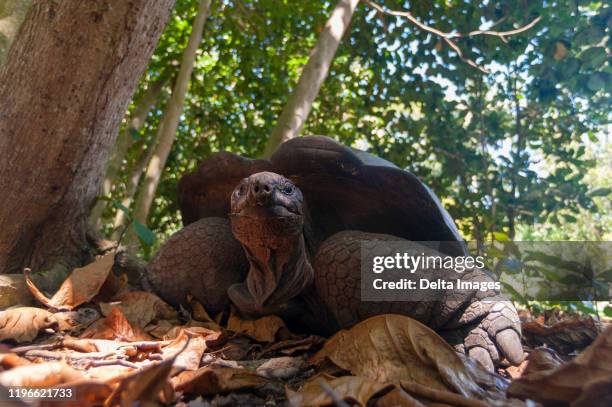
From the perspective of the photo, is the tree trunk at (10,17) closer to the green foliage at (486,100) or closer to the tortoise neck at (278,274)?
the tortoise neck at (278,274)

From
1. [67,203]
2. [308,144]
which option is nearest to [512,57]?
[308,144]

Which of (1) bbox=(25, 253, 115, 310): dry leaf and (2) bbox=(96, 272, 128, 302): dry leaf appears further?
(2) bbox=(96, 272, 128, 302): dry leaf

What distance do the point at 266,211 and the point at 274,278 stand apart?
353 millimetres

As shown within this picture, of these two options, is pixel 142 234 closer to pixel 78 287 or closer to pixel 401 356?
pixel 78 287

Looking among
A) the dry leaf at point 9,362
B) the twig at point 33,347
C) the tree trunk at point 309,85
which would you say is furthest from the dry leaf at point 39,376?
the tree trunk at point 309,85

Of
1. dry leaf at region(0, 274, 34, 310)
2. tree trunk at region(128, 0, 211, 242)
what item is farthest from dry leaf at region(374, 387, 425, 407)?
tree trunk at region(128, 0, 211, 242)

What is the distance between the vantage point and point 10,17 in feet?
8.14

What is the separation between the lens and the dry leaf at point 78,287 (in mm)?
1814

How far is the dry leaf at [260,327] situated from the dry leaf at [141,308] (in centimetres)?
28

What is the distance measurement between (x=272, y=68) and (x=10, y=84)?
4731 millimetres

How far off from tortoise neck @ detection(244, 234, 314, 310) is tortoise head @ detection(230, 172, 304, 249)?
7 cm

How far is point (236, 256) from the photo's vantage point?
211cm

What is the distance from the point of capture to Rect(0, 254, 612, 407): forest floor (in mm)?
962

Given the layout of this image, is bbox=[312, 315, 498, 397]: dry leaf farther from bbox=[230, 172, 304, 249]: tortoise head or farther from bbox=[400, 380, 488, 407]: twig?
bbox=[230, 172, 304, 249]: tortoise head
